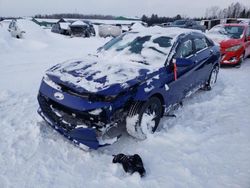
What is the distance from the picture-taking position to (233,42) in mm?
8609

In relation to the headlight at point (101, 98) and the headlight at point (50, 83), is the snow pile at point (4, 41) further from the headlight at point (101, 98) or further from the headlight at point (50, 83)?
the headlight at point (101, 98)

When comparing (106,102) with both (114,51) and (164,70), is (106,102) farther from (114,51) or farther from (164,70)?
(114,51)

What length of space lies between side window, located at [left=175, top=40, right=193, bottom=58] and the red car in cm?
431

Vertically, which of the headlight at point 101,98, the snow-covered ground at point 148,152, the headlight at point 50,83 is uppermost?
the headlight at point 50,83

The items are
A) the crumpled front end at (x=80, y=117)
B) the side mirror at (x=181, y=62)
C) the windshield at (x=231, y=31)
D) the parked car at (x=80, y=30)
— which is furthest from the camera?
the parked car at (x=80, y=30)

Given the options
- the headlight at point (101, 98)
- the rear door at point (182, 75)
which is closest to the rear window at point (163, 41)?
the rear door at point (182, 75)

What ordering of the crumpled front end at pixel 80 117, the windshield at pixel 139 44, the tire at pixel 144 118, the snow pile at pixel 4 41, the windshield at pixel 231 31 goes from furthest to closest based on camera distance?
the snow pile at pixel 4 41 → the windshield at pixel 231 31 → the windshield at pixel 139 44 → the tire at pixel 144 118 → the crumpled front end at pixel 80 117

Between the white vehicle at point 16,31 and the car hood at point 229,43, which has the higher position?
the car hood at point 229,43

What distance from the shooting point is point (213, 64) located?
6012 millimetres

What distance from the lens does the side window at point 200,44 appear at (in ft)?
16.8

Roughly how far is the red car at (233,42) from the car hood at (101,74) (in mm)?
5690

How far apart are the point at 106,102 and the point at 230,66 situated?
23.7ft

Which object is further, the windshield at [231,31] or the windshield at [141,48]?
the windshield at [231,31]

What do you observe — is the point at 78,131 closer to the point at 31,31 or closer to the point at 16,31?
the point at 31,31
